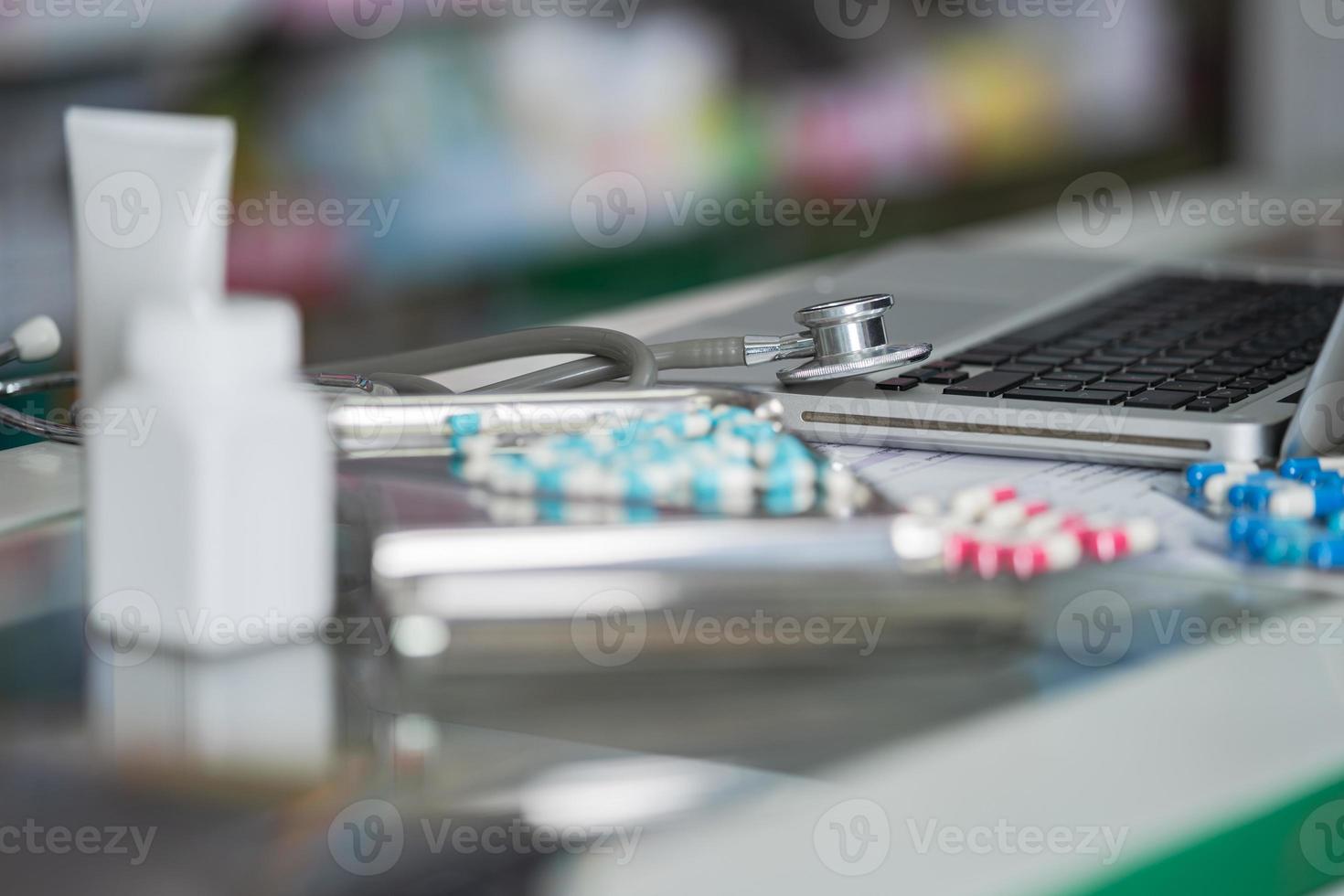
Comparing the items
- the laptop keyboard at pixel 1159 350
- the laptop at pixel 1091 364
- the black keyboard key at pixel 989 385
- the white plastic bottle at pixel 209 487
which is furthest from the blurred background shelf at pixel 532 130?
the white plastic bottle at pixel 209 487

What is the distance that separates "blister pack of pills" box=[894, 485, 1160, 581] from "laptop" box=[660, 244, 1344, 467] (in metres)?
0.11

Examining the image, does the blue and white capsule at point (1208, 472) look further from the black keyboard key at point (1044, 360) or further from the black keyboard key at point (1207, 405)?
the black keyboard key at point (1044, 360)

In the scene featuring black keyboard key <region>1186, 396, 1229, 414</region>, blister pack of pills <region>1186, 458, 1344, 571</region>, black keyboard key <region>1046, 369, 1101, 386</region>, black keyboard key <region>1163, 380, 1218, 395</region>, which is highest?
black keyboard key <region>1046, 369, 1101, 386</region>

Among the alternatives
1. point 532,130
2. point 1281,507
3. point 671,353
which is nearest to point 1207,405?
point 1281,507

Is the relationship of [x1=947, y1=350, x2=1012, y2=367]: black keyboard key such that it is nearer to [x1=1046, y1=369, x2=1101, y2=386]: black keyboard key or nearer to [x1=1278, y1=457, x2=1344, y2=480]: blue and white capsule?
[x1=1046, y1=369, x2=1101, y2=386]: black keyboard key

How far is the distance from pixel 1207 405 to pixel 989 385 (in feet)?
0.33

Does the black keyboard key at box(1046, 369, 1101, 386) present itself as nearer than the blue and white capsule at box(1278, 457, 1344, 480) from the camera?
No

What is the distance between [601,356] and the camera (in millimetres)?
851

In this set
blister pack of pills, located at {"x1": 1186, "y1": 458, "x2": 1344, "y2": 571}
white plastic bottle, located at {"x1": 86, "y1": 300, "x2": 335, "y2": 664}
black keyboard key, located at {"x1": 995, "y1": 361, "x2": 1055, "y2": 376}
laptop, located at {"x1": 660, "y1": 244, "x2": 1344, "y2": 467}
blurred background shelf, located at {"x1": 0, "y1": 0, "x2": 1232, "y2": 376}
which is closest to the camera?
white plastic bottle, located at {"x1": 86, "y1": 300, "x2": 335, "y2": 664}

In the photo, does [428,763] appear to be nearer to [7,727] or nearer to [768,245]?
[7,727]

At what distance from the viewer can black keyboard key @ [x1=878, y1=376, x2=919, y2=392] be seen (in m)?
0.84

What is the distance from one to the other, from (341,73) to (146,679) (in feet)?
6.20

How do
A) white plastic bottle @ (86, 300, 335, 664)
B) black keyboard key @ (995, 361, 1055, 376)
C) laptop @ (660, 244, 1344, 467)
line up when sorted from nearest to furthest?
white plastic bottle @ (86, 300, 335, 664), laptop @ (660, 244, 1344, 467), black keyboard key @ (995, 361, 1055, 376)

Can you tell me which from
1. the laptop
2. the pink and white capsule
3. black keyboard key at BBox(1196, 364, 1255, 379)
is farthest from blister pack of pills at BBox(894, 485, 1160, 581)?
black keyboard key at BBox(1196, 364, 1255, 379)
